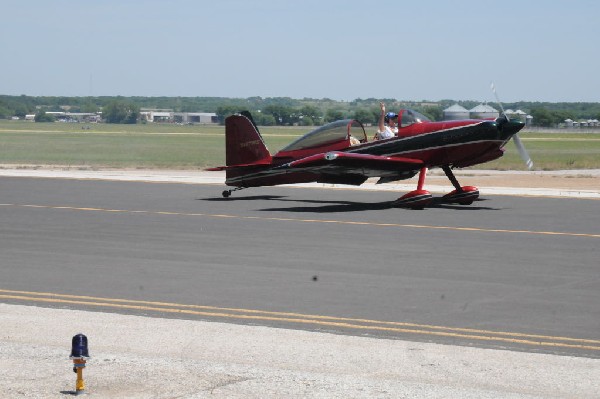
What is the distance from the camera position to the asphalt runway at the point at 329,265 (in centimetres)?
1178

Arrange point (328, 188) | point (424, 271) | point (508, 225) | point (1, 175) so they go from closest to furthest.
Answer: point (424, 271) → point (508, 225) → point (328, 188) → point (1, 175)

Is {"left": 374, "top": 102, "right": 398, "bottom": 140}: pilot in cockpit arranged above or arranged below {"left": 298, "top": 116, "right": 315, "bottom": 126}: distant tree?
above

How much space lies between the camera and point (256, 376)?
29.3ft

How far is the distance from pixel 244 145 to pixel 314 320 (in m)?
19.0

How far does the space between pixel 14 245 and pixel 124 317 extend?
7.75m

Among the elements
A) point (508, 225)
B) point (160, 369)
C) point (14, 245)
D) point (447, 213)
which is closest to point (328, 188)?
point (447, 213)

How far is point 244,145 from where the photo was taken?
3038 cm

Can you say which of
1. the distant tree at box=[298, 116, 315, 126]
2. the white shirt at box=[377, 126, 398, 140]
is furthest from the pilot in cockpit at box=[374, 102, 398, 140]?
the distant tree at box=[298, 116, 315, 126]

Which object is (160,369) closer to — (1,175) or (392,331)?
(392,331)

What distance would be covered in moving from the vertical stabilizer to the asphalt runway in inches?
75.5

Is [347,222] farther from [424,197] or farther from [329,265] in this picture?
[329,265]

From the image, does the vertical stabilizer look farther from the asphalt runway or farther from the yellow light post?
the yellow light post

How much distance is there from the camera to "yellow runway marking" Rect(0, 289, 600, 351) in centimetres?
1064

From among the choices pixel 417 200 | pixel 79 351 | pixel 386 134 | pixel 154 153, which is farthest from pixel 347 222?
pixel 154 153
